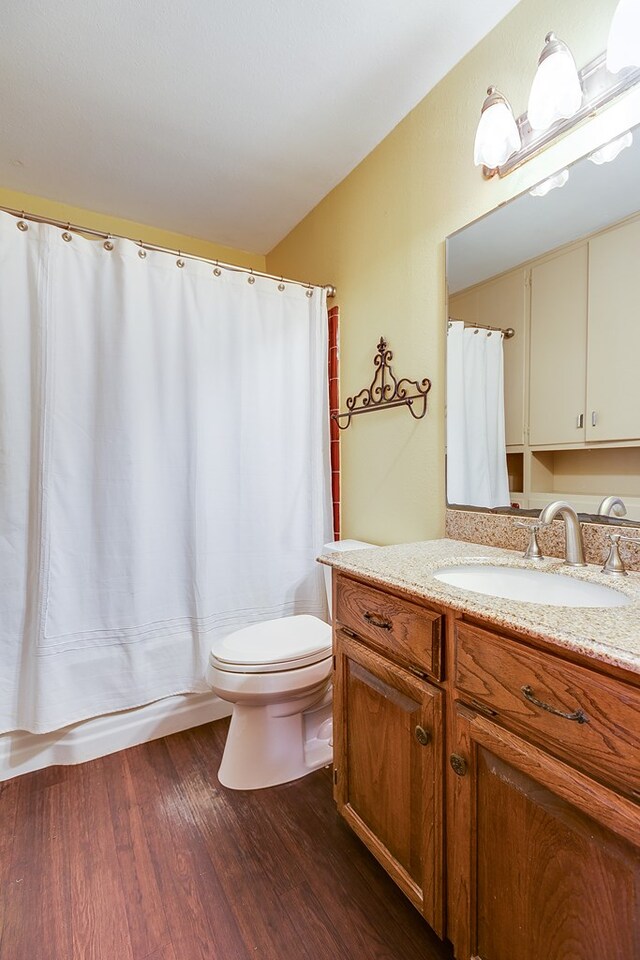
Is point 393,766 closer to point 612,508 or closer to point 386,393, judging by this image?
point 612,508

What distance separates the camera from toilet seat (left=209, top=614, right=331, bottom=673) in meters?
1.49

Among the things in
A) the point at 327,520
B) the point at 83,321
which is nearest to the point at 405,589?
the point at 327,520

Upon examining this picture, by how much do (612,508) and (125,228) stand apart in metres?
2.50

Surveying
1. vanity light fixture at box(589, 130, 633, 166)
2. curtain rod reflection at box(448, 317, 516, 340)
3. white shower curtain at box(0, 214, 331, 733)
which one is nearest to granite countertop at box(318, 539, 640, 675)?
curtain rod reflection at box(448, 317, 516, 340)

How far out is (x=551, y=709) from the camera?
2.33ft

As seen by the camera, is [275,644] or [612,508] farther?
[275,644]

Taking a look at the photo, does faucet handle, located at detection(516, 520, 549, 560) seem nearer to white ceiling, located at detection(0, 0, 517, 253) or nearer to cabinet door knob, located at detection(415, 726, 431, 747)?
cabinet door knob, located at detection(415, 726, 431, 747)

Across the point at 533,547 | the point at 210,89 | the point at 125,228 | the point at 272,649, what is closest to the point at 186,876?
the point at 272,649

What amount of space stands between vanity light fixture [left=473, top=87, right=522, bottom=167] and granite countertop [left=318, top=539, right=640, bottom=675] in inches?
43.4

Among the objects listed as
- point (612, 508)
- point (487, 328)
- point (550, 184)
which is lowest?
point (612, 508)

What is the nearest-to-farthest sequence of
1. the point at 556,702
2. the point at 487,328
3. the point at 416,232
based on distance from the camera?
1. the point at 556,702
2. the point at 487,328
3. the point at 416,232

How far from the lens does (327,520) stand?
2154mm

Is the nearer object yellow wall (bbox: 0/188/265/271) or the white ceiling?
the white ceiling

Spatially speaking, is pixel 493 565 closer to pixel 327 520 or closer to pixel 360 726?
pixel 360 726
